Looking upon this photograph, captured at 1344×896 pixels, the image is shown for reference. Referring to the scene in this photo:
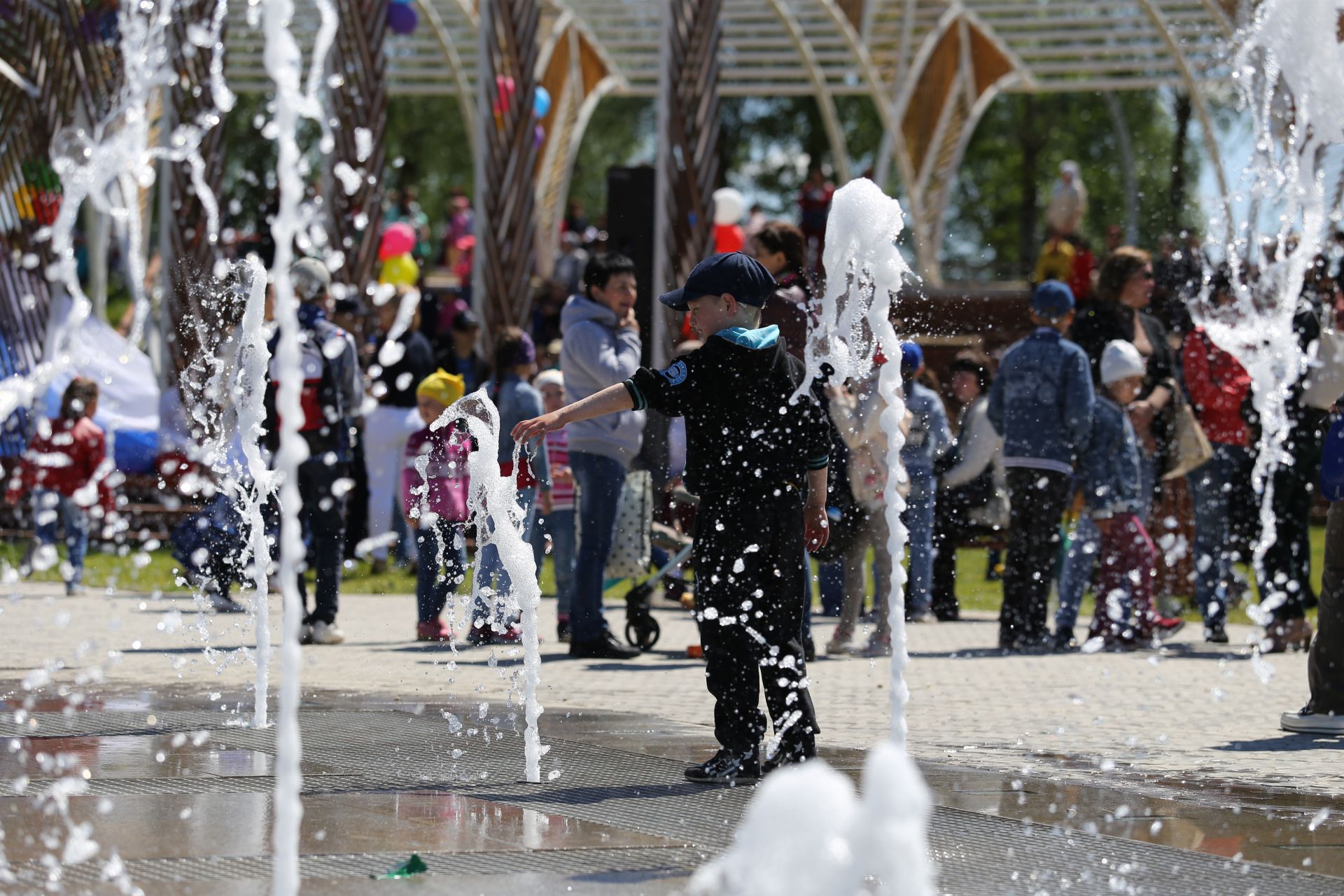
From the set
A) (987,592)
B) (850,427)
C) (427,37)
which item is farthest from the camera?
(427,37)

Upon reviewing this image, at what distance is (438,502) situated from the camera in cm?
1045

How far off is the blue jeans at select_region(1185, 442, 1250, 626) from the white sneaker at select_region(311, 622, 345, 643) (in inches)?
199

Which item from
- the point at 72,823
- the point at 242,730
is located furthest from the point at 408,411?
the point at 72,823

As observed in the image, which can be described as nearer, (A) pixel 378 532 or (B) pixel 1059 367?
(B) pixel 1059 367

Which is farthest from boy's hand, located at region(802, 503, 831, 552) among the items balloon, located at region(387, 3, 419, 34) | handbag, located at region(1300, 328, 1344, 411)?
balloon, located at region(387, 3, 419, 34)

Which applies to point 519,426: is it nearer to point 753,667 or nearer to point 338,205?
point 753,667

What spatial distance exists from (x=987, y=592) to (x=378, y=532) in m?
4.97

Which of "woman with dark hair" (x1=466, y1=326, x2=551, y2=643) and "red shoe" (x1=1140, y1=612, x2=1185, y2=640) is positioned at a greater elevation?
"woman with dark hair" (x1=466, y1=326, x2=551, y2=643)

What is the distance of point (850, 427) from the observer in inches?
402

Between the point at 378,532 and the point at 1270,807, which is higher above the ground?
the point at 378,532

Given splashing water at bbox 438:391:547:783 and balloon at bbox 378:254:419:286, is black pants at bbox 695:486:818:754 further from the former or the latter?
balloon at bbox 378:254:419:286

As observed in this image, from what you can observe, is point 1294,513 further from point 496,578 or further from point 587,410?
point 587,410

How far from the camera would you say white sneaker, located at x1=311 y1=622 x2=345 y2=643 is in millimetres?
10742

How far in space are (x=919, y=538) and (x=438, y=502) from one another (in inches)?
126
